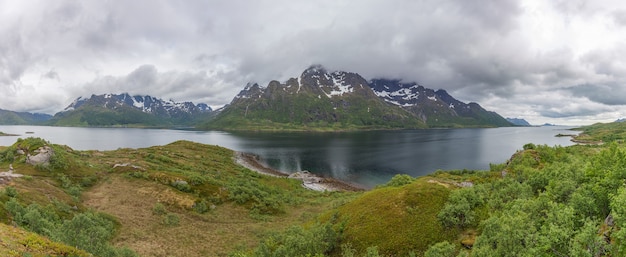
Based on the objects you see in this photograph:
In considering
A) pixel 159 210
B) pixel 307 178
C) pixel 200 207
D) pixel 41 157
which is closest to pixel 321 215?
pixel 200 207

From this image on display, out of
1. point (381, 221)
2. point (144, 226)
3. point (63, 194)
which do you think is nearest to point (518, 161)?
point (381, 221)

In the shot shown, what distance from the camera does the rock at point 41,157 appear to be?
51.1 meters

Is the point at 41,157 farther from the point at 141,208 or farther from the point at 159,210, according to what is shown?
the point at 159,210

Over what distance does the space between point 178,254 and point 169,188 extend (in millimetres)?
23867

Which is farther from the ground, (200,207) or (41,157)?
(41,157)

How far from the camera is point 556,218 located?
59.1 feet

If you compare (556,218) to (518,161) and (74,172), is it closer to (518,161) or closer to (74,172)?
(518,161)

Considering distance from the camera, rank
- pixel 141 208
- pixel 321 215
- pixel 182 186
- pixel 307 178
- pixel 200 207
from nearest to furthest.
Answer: pixel 321 215, pixel 141 208, pixel 200 207, pixel 182 186, pixel 307 178

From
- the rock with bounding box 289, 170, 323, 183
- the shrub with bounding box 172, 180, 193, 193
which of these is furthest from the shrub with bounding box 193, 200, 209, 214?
the rock with bounding box 289, 170, 323, 183

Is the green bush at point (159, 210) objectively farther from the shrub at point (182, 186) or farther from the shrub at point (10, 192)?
the shrub at point (10, 192)

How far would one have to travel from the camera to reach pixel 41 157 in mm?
51781

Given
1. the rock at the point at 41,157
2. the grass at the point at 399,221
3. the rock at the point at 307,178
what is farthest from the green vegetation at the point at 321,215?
the rock at the point at 307,178

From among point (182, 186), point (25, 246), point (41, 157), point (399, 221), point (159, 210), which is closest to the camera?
point (25, 246)

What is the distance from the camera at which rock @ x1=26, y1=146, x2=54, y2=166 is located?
5112 centimetres
